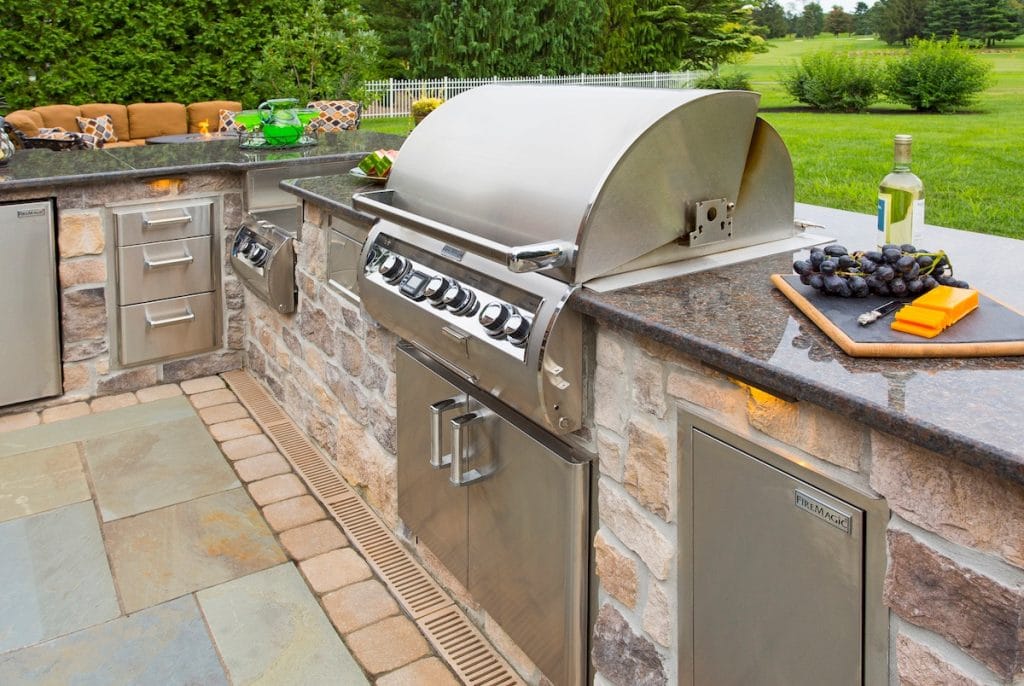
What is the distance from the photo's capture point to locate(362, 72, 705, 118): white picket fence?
59.4 ft

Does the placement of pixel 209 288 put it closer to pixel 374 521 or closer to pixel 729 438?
pixel 374 521

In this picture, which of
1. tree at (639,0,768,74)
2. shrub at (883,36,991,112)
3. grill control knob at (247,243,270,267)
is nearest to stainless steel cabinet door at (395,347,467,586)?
grill control knob at (247,243,270,267)

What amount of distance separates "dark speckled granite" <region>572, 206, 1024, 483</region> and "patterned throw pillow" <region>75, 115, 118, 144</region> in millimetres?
7847

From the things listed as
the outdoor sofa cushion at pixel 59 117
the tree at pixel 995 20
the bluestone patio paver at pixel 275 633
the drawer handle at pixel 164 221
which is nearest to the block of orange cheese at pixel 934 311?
the bluestone patio paver at pixel 275 633

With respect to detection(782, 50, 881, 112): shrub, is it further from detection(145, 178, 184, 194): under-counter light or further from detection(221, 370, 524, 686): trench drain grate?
detection(221, 370, 524, 686): trench drain grate

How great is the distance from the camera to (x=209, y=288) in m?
3.82

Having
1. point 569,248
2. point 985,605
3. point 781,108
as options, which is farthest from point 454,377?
point 781,108

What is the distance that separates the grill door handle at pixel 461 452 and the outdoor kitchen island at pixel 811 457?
0.34 meters

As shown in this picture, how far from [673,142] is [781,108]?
12168mm

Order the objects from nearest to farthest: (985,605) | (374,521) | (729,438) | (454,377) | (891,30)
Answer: (985,605) → (729,438) → (454,377) → (374,521) → (891,30)

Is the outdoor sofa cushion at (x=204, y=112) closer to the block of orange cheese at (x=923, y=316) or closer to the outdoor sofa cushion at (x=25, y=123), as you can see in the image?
the outdoor sofa cushion at (x=25, y=123)

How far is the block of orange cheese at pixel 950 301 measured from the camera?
1291mm

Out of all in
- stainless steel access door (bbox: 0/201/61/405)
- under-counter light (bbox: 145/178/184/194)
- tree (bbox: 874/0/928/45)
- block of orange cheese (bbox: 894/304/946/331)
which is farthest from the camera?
tree (bbox: 874/0/928/45)

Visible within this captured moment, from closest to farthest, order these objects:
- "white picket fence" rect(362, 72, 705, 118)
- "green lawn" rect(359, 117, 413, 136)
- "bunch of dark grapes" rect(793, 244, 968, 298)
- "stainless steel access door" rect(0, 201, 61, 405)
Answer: "bunch of dark grapes" rect(793, 244, 968, 298)
"stainless steel access door" rect(0, 201, 61, 405)
"green lawn" rect(359, 117, 413, 136)
"white picket fence" rect(362, 72, 705, 118)
